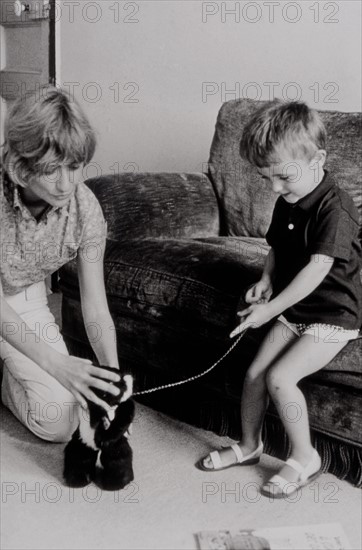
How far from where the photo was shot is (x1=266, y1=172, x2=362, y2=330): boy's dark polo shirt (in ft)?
5.37

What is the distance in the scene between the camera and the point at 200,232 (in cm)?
249

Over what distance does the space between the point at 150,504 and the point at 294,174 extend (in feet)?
2.69

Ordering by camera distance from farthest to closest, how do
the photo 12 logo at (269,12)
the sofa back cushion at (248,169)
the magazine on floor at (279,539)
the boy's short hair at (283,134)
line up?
the photo 12 logo at (269,12)
the sofa back cushion at (248,169)
the boy's short hair at (283,134)
the magazine on floor at (279,539)

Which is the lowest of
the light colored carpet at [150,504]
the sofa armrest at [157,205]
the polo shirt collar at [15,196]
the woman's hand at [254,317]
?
the light colored carpet at [150,504]

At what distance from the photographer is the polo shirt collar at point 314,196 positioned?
1.68 metres

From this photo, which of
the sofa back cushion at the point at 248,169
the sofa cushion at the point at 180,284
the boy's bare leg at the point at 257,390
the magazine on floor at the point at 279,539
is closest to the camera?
the magazine on floor at the point at 279,539

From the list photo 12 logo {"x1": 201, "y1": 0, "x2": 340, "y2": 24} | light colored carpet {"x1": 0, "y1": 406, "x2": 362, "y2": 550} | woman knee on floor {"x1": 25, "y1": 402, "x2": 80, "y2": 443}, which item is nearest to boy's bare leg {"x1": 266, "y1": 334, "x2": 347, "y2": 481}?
light colored carpet {"x1": 0, "y1": 406, "x2": 362, "y2": 550}

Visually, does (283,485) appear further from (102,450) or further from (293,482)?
(102,450)

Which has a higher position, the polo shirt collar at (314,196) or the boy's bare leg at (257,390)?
the polo shirt collar at (314,196)

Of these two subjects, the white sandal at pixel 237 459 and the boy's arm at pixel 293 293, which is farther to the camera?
the white sandal at pixel 237 459

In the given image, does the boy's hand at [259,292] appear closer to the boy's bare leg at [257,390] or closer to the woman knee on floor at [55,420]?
the boy's bare leg at [257,390]

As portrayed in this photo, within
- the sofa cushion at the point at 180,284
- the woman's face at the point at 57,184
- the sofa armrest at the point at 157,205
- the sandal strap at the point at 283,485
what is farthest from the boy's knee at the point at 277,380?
the sofa armrest at the point at 157,205

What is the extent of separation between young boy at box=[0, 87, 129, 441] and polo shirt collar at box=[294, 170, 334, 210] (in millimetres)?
501

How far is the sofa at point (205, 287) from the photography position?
1.76 m
